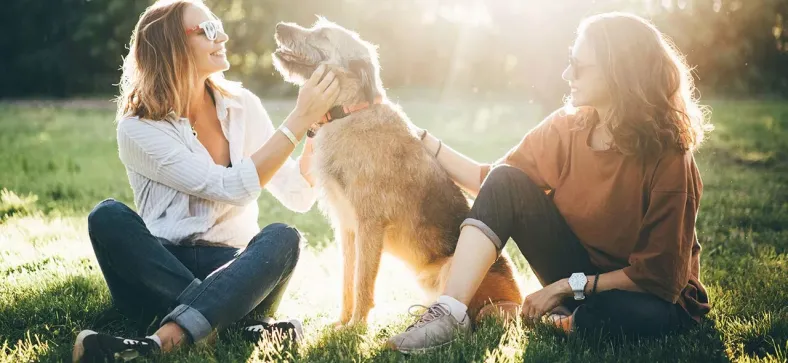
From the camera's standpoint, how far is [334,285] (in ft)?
14.7

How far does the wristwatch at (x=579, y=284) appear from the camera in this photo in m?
3.20

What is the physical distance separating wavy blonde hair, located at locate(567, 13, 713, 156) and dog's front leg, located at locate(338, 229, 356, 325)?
1582 mm

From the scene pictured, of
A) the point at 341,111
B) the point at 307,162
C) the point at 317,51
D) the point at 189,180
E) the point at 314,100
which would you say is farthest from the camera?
the point at 317,51

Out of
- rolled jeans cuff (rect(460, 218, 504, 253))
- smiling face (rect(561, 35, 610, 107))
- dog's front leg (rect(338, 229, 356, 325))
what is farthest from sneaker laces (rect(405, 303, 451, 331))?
smiling face (rect(561, 35, 610, 107))

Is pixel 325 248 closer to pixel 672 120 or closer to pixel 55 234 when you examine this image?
pixel 55 234

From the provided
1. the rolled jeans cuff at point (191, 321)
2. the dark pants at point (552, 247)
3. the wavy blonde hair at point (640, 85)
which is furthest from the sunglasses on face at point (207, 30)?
the wavy blonde hair at point (640, 85)

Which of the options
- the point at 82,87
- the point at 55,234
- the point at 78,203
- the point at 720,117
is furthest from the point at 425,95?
the point at 55,234

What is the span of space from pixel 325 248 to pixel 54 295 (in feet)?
7.34

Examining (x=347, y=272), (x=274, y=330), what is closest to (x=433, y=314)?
(x=274, y=330)

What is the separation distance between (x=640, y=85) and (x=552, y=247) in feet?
2.81

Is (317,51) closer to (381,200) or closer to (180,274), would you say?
(381,200)

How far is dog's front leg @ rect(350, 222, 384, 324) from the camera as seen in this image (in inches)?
143

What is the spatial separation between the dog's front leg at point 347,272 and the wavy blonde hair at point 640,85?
1.58 metres

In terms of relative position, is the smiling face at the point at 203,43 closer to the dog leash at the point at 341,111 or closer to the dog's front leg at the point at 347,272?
the dog leash at the point at 341,111
